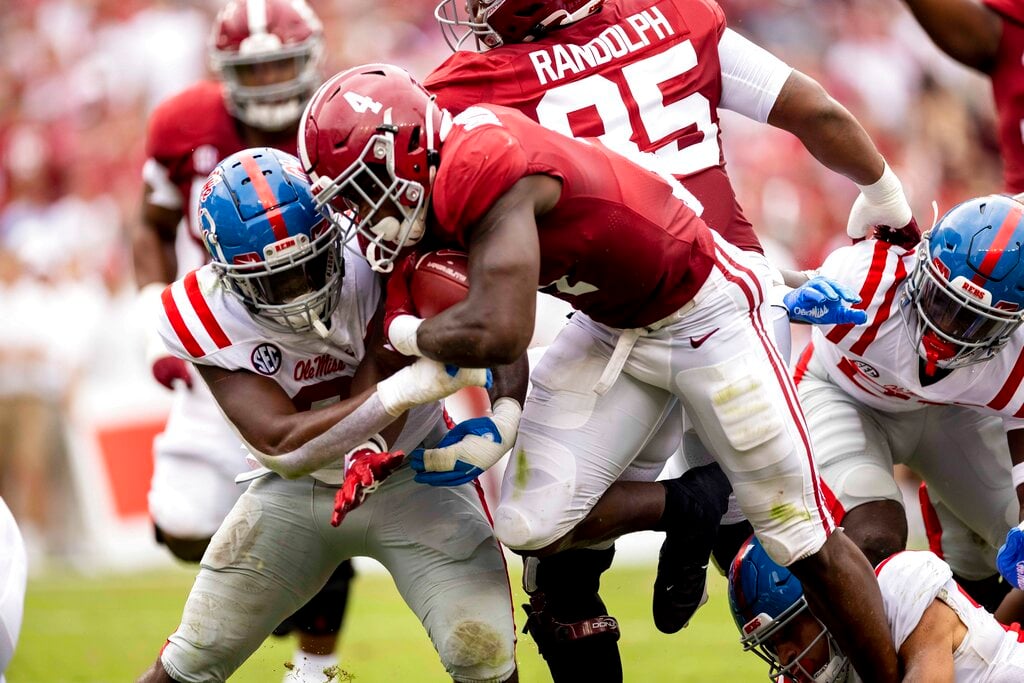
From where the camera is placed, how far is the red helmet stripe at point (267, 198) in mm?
3566

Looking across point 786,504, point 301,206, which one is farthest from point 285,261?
point 786,504

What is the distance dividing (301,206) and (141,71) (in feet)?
23.8

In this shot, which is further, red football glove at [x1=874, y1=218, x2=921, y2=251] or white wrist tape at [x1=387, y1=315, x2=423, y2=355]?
red football glove at [x1=874, y1=218, x2=921, y2=251]

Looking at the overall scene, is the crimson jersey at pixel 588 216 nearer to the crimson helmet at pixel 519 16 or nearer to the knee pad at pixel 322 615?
the crimson helmet at pixel 519 16

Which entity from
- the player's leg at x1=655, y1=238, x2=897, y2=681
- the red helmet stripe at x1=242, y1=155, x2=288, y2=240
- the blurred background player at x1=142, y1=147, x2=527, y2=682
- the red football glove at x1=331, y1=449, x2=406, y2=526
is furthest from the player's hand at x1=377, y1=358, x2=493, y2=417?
the player's leg at x1=655, y1=238, x2=897, y2=681

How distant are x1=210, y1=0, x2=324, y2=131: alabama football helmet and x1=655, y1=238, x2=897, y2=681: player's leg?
7.04 ft

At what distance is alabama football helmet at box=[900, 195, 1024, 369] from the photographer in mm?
3891

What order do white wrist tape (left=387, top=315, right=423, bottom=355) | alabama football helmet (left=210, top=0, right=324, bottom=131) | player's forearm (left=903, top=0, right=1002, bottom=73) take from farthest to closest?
1. alabama football helmet (left=210, top=0, right=324, bottom=131)
2. player's forearm (left=903, top=0, right=1002, bottom=73)
3. white wrist tape (left=387, top=315, right=423, bottom=355)

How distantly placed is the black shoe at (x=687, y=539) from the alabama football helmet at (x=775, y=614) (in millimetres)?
193

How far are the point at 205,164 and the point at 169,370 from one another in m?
0.79

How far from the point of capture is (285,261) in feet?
11.6

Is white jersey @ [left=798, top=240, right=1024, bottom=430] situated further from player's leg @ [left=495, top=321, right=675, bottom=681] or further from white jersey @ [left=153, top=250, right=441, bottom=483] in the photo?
white jersey @ [left=153, top=250, right=441, bottom=483]

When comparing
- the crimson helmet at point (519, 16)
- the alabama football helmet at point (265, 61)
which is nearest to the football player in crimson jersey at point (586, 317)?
the crimson helmet at point (519, 16)

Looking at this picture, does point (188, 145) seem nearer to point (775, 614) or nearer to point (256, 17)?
point (256, 17)
